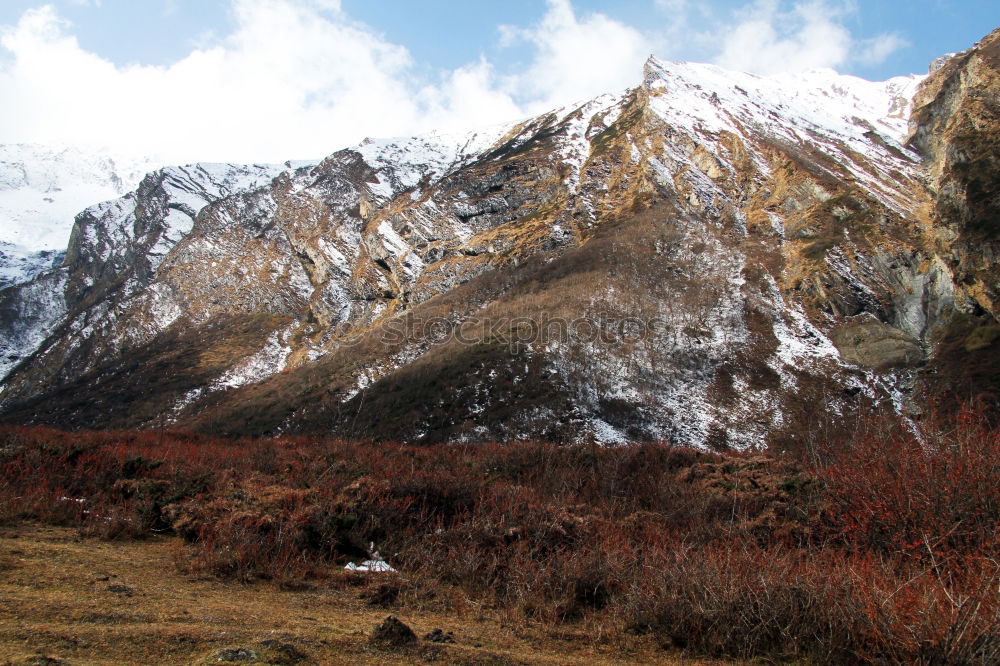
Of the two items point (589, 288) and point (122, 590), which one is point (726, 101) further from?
point (122, 590)

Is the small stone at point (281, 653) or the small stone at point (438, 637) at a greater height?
the small stone at point (281, 653)

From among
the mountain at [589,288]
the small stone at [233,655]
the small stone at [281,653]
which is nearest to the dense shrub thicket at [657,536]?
the small stone at [281,653]

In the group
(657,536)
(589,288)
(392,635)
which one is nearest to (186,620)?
(392,635)

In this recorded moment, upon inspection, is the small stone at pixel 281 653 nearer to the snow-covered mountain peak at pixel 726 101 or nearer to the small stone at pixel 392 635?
the small stone at pixel 392 635

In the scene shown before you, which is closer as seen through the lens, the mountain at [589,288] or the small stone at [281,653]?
the small stone at [281,653]

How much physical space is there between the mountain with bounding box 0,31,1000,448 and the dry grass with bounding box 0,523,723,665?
79.7 feet

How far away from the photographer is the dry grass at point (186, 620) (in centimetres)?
319

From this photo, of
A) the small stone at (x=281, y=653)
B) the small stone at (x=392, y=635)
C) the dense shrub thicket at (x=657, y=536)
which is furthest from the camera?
the dense shrub thicket at (x=657, y=536)

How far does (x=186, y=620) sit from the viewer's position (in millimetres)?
3723

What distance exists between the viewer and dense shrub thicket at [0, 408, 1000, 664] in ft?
13.8

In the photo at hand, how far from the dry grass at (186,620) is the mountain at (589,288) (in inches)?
956

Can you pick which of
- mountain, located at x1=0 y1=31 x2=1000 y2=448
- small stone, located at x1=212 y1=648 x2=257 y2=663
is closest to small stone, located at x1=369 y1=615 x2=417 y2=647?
small stone, located at x1=212 y1=648 x2=257 y2=663

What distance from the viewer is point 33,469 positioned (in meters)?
8.16

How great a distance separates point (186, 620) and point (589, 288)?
4255 centimetres
